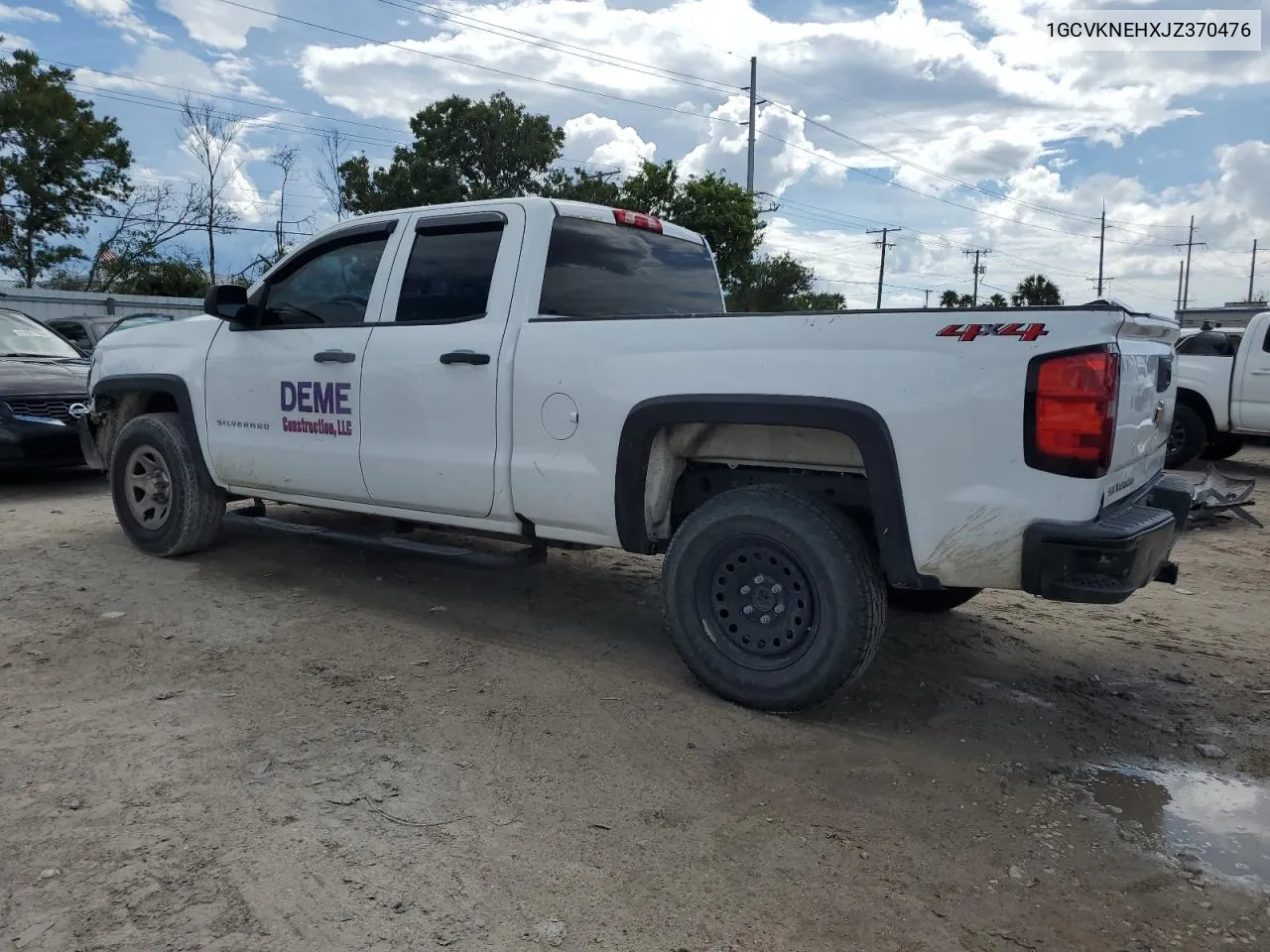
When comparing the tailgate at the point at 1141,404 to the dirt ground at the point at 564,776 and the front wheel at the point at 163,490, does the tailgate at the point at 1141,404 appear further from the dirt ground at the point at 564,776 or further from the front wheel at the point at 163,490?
the front wheel at the point at 163,490

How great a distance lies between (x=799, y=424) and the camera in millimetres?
3436

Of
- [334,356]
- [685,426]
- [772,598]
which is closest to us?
[772,598]

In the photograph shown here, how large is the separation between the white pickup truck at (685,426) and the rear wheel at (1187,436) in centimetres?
776

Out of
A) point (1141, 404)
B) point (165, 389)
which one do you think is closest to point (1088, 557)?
point (1141, 404)

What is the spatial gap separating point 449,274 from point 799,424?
2.04 m

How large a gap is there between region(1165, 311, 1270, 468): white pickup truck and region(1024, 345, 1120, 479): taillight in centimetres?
909

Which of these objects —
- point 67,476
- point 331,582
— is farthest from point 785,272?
point 331,582

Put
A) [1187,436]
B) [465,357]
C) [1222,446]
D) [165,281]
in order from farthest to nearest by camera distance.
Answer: [165,281]
[1222,446]
[1187,436]
[465,357]

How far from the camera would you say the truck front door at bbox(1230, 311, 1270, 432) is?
34.7 ft

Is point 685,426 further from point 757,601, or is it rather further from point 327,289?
point 327,289

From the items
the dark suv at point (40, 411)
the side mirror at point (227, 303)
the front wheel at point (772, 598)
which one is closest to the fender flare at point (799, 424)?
the front wheel at point (772, 598)

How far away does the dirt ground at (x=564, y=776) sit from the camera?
7.91 feet

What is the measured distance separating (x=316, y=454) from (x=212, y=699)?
1552 mm

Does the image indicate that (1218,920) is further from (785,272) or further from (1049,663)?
(785,272)
